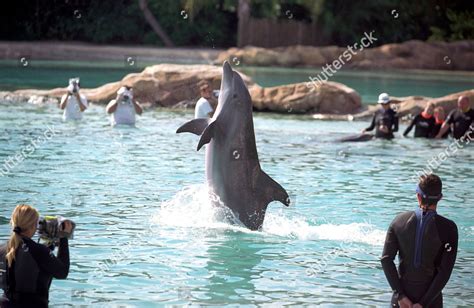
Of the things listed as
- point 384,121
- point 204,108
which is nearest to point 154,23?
point 384,121

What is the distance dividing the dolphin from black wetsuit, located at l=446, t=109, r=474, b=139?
10920 millimetres

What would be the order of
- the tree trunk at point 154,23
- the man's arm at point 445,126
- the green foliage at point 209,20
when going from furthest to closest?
1. the tree trunk at point 154,23
2. the green foliage at point 209,20
3. the man's arm at point 445,126

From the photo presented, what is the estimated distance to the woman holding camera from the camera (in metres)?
6.89

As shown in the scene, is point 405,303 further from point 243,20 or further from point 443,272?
point 243,20

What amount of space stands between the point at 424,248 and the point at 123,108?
1552cm

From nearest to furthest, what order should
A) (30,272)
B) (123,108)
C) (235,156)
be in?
1. (30,272)
2. (235,156)
3. (123,108)

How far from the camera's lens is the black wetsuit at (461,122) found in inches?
851

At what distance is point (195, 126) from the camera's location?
1169 cm

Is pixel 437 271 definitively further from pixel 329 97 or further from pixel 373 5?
pixel 373 5

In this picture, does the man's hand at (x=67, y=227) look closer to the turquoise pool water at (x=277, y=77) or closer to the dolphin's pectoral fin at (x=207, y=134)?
the dolphin's pectoral fin at (x=207, y=134)

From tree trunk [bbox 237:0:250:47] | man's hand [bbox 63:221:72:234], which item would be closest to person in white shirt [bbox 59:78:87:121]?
man's hand [bbox 63:221:72:234]

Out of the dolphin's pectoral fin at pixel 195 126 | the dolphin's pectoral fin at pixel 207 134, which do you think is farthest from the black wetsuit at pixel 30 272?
the dolphin's pectoral fin at pixel 195 126

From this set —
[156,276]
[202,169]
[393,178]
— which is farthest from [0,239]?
[393,178]

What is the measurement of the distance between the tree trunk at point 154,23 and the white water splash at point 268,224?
3799cm
